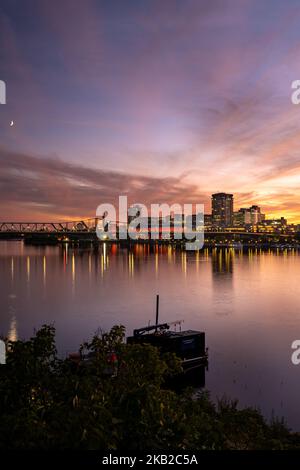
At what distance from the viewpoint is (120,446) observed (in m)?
Result: 4.91

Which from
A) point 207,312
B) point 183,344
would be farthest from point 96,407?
point 207,312

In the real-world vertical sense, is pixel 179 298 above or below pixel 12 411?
below

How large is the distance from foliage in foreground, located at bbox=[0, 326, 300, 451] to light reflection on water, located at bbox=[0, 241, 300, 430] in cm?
1000

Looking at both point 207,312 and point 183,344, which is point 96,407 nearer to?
point 183,344

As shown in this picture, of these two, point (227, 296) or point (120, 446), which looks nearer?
point (120, 446)

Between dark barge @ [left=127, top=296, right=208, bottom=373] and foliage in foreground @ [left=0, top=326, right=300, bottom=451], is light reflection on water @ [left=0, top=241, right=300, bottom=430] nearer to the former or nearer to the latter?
dark barge @ [left=127, top=296, right=208, bottom=373]

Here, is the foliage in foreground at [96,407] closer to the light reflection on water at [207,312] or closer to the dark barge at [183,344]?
the light reflection on water at [207,312]

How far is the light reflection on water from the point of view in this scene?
709 inches

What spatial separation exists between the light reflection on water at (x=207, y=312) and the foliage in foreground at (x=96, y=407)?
394 inches

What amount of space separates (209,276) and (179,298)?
21.9 meters

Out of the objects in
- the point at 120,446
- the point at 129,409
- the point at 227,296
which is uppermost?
the point at 129,409
